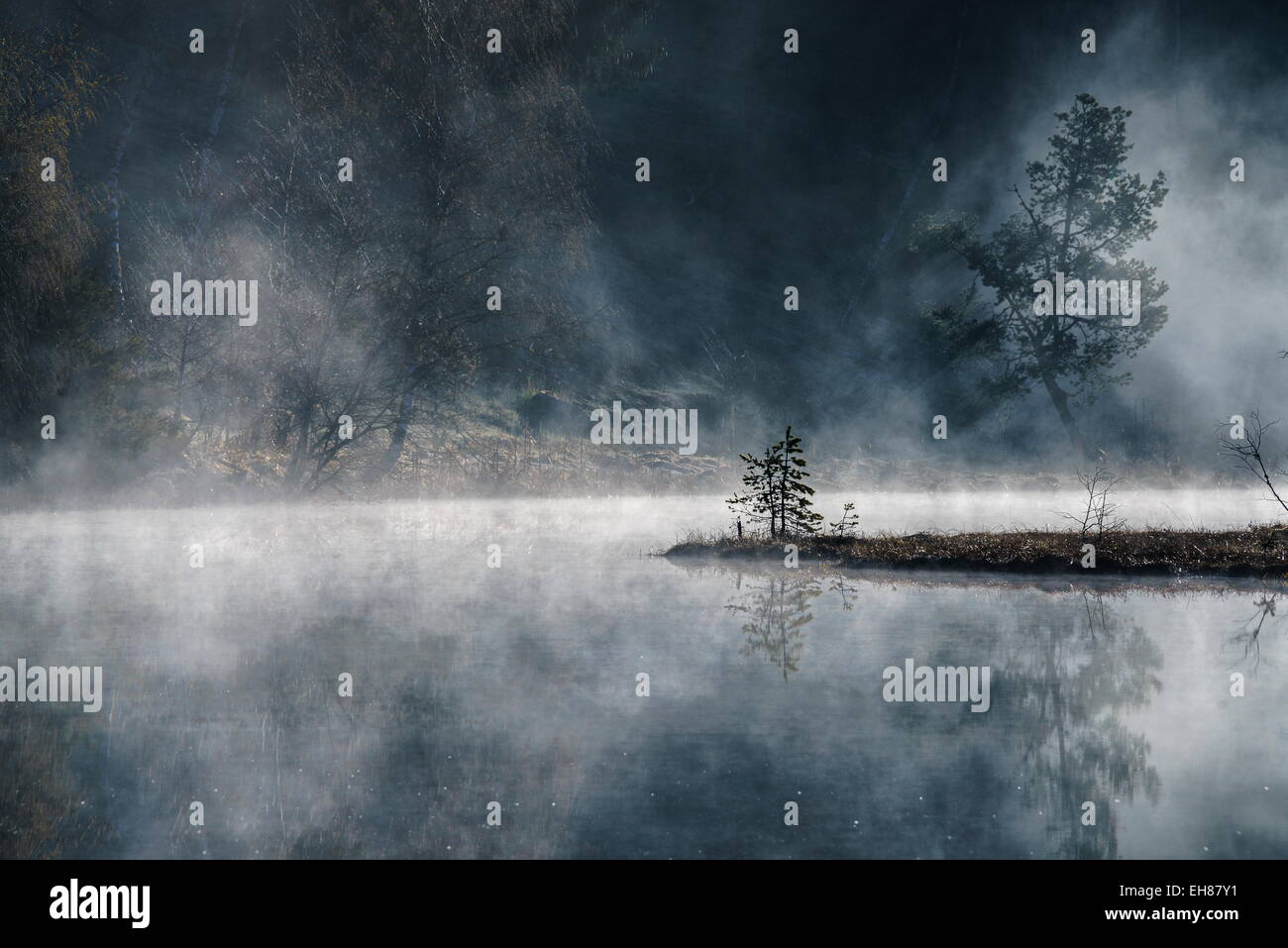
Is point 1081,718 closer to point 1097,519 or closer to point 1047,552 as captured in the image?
→ point 1047,552

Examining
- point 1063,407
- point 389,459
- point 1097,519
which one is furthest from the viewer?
point 1063,407

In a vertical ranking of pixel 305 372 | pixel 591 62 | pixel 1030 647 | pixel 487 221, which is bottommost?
pixel 1030 647

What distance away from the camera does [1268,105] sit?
97812mm

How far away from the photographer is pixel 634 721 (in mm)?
11234

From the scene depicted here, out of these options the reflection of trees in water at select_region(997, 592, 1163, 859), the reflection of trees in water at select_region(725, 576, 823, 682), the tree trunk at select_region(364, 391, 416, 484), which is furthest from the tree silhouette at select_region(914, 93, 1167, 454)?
the reflection of trees in water at select_region(997, 592, 1163, 859)

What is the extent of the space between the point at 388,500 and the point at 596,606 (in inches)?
1179

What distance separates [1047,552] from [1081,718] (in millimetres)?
14733

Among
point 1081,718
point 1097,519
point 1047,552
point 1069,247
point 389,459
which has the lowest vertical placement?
point 1081,718

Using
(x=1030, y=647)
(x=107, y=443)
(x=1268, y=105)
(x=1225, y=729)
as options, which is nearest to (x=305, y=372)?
(x=107, y=443)

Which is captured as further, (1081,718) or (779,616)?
(779,616)

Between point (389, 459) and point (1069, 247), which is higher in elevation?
point (1069, 247)

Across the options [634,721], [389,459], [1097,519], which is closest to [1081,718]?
[634,721]

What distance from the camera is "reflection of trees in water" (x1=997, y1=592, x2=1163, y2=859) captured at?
27.9ft
